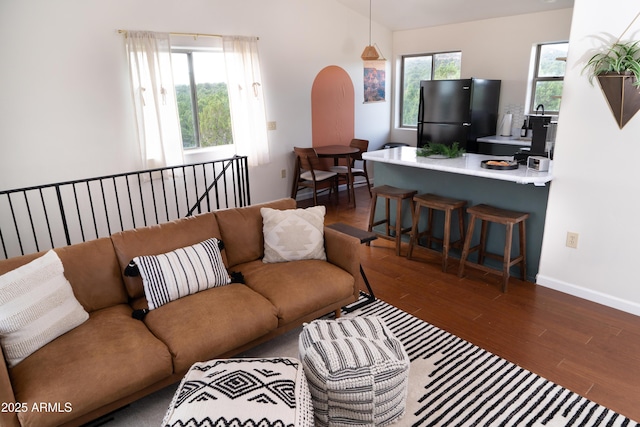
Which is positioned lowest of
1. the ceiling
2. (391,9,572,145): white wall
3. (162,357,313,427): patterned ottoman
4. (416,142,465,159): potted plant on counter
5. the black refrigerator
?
(162,357,313,427): patterned ottoman

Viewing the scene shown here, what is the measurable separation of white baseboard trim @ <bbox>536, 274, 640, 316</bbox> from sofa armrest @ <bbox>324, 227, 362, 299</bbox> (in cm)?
164

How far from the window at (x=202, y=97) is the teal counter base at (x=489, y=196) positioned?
2250 millimetres

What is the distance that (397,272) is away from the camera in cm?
370

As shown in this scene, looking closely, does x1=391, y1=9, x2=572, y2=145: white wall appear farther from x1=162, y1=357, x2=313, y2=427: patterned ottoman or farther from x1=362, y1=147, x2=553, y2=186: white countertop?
x1=162, y1=357, x2=313, y2=427: patterned ottoman

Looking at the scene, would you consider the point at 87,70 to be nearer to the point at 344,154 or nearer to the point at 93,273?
the point at 93,273

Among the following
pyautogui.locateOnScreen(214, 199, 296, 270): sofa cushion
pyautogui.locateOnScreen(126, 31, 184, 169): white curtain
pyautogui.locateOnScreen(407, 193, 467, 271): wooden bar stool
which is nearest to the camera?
pyautogui.locateOnScreen(214, 199, 296, 270): sofa cushion

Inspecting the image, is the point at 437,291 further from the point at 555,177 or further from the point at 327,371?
the point at 327,371

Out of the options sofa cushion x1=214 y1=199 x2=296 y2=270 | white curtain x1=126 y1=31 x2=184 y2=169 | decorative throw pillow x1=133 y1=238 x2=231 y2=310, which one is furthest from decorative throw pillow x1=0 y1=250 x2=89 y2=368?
white curtain x1=126 y1=31 x2=184 y2=169

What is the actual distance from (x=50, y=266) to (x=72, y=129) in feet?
8.31

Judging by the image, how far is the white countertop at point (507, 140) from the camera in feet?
17.1

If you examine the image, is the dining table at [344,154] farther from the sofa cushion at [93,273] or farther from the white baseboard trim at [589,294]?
the sofa cushion at [93,273]

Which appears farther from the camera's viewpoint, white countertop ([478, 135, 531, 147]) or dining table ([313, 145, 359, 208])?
dining table ([313, 145, 359, 208])

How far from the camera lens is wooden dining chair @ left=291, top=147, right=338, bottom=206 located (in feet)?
18.1

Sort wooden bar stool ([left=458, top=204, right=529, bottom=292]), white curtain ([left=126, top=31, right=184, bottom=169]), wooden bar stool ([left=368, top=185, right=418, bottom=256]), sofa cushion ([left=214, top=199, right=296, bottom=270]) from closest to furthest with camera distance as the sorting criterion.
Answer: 1. sofa cushion ([left=214, top=199, right=296, bottom=270])
2. wooden bar stool ([left=458, top=204, right=529, bottom=292])
3. wooden bar stool ([left=368, top=185, right=418, bottom=256])
4. white curtain ([left=126, top=31, right=184, bottom=169])
